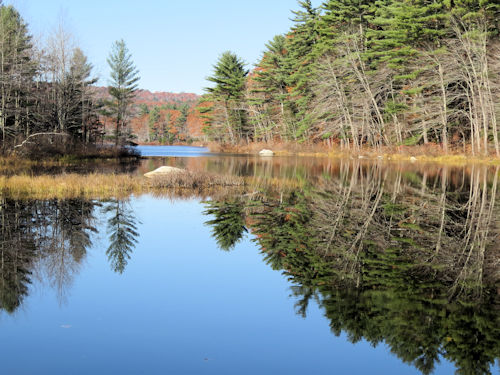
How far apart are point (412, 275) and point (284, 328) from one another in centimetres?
271

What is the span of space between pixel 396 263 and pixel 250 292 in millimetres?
2638

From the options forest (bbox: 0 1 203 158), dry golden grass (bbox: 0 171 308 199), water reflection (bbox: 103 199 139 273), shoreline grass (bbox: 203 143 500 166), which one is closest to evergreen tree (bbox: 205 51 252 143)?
shoreline grass (bbox: 203 143 500 166)

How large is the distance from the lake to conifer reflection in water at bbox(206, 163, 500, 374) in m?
0.03

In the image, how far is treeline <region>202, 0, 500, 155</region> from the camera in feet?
101

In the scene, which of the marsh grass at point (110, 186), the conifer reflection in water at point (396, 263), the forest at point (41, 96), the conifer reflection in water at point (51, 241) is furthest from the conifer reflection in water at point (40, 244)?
the forest at point (41, 96)

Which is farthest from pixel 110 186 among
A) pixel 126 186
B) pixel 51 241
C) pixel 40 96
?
pixel 40 96

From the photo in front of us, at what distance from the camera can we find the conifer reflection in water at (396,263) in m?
4.50

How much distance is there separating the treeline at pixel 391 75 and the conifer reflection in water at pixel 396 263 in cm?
1971

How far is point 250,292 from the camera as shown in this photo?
5.98 meters

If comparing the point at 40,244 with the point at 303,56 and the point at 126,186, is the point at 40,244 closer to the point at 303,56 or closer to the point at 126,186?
the point at 126,186

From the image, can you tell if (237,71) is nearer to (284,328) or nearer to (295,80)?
(295,80)

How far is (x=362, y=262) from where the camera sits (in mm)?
7180

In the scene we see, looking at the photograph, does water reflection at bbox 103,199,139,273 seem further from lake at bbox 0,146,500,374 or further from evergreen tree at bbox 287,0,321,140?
evergreen tree at bbox 287,0,321,140

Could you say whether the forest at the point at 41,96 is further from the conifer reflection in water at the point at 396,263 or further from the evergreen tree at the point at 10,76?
the conifer reflection in water at the point at 396,263
